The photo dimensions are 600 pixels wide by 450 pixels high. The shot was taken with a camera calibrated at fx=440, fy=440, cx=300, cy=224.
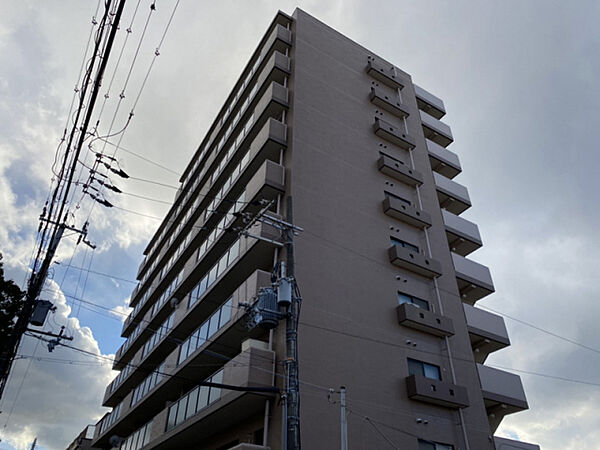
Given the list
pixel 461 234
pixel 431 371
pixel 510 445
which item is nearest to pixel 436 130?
pixel 461 234

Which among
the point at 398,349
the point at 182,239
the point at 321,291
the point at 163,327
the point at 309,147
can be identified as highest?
the point at 182,239

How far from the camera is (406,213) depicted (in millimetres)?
19750

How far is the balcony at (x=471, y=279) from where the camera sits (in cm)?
2141

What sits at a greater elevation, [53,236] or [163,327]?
[163,327]

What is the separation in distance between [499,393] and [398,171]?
1059 cm

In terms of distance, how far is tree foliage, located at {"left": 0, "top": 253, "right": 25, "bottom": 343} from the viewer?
53.8ft

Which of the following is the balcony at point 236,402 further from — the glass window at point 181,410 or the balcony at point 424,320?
the balcony at point 424,320

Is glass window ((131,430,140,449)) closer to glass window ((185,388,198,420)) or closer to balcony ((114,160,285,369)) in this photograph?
glass window ((185,388,198,420))

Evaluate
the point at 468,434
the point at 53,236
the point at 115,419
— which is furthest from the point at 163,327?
the point at 468,434

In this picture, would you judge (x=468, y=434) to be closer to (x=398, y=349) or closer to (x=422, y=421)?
(x=422, y=421)

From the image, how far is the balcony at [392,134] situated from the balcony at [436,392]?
12298mm

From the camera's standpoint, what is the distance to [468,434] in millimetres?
15500

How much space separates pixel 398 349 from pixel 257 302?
7.28 meters

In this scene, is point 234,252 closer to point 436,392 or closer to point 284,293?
point 284,293
